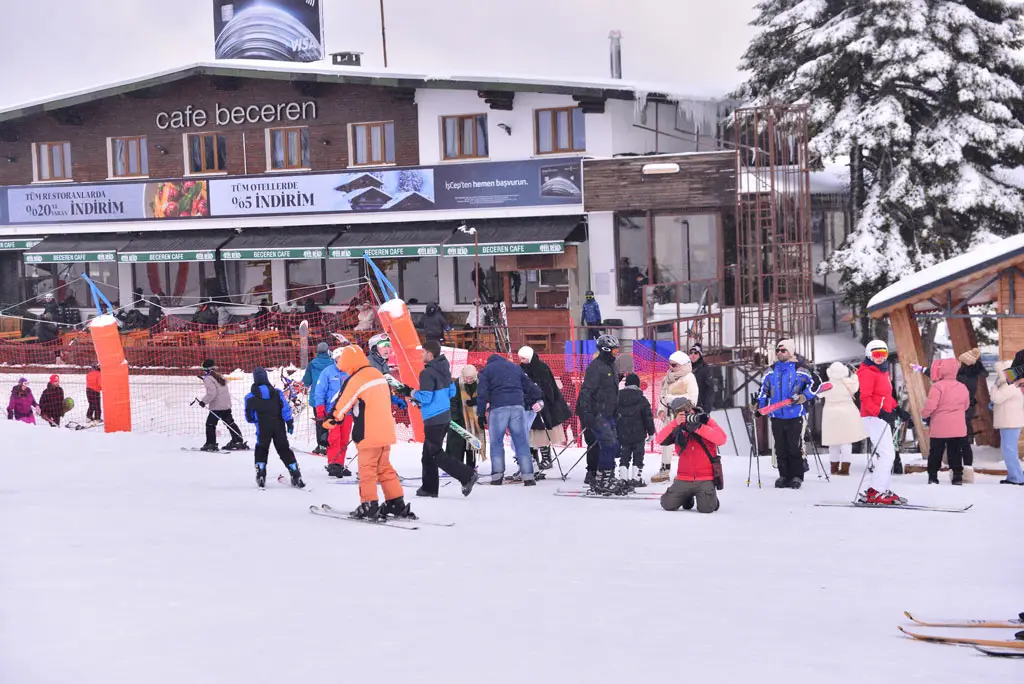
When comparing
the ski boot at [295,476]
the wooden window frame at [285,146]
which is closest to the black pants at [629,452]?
the ski boot at [295,476]

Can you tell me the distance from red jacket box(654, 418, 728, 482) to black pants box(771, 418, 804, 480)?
6.77 ft

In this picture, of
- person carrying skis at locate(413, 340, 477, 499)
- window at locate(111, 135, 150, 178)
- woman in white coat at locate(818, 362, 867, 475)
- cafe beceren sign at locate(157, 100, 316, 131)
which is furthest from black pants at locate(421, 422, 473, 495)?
window at locate(111, 135, 150, 178)

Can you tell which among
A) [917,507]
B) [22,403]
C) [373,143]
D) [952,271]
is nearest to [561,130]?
[373,143]

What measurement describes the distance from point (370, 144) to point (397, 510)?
20514 mm

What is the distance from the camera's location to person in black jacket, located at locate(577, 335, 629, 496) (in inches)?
523

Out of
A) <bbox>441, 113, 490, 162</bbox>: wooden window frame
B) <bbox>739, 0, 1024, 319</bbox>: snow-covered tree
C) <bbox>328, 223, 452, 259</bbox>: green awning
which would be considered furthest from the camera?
<bbox>441, 113, 490, 162</bbox>: wooden window frame

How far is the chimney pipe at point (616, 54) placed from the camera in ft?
109

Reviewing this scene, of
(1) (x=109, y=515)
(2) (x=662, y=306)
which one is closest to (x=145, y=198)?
(2) (x=662, y=306)

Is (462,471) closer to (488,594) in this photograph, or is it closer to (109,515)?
(109,515)

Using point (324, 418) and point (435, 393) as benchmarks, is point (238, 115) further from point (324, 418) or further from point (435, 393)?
point (435, 393)

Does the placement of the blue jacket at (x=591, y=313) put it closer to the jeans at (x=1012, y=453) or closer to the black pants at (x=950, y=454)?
the black pants at (x=950, y=454)

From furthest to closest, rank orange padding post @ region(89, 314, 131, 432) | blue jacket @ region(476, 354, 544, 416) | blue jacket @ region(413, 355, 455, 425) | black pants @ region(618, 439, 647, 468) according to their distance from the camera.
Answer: orange padding post @ region(89, 314, 131, 432)
blue jacket @ region(476, 354, 544, 416)
black pants @ region(618, 439, 647, 468)
blue jacket @ region(413, 355, 455, 425)

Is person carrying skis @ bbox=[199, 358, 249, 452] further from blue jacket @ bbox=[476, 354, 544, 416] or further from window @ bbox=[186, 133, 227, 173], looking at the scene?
window @ bbox=[186, 133, 227, 173]

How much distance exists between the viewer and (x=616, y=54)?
33.2 meters
